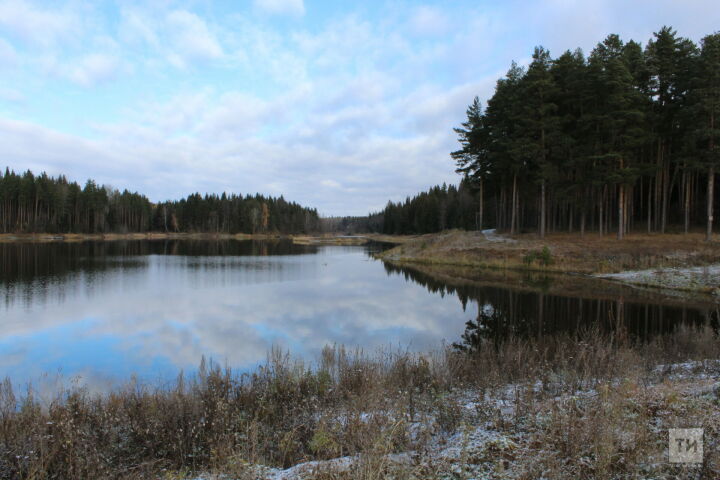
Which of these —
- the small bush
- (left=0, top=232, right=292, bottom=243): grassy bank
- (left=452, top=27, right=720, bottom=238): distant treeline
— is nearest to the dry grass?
the small bush

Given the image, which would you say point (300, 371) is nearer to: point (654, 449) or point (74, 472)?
point (74, 472)

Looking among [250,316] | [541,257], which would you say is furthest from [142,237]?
[541,257]

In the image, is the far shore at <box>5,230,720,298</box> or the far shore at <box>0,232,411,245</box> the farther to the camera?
the far shore at <box>0,232,411,245</box>

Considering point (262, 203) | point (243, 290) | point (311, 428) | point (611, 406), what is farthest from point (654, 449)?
point (262, 203)

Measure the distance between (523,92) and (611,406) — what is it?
3687 cm

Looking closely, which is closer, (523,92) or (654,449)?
(654,449)

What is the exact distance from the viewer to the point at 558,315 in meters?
17.3

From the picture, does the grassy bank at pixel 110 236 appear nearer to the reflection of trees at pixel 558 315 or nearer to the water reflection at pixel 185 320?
the water reflection at pixel 185 320

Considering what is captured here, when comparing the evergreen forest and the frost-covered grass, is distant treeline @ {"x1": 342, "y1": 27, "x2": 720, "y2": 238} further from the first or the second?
the frost-covered grass

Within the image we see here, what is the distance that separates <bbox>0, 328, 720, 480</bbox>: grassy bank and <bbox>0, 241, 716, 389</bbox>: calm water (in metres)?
4.11

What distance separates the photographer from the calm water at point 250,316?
12.3 meters

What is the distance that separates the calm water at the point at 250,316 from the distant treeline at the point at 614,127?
14115 mm

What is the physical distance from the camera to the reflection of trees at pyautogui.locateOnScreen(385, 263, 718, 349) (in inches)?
576

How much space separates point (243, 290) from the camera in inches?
1043
